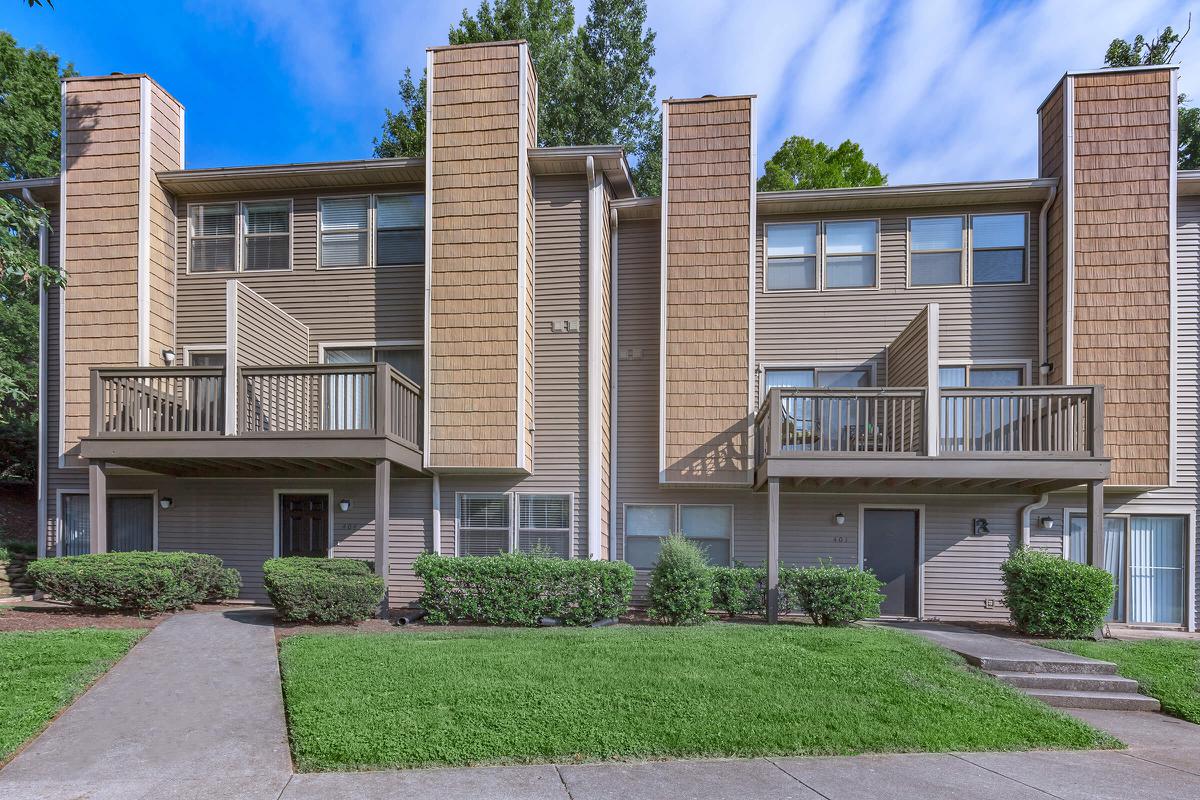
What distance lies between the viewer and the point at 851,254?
12.6 meters

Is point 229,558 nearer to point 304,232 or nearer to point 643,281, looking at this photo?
point 304,232

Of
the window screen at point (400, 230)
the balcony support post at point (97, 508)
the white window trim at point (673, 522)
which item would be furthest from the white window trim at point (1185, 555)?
the balcony support post at point (97, 508)

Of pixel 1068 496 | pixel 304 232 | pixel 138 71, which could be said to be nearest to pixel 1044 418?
pixel 1068 496

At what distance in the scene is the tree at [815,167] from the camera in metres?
22.6

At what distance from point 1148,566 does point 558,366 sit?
31.3 feet

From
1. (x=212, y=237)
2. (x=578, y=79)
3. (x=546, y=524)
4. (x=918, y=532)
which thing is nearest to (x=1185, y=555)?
(x=918, y=532)

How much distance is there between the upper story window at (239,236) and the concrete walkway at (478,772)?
27.0ft

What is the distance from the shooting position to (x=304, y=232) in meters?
12.8

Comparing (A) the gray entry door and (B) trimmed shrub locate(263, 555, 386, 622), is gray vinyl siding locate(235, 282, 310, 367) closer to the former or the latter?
(B) trimmed shrub locate(263, 555, 386, 622)

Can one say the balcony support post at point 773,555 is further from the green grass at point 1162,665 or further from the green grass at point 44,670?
the green grass at point 44,670

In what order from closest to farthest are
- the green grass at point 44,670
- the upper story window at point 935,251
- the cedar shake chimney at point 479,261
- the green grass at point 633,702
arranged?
the green grass at point 633,702 < the green grass at point 44,670 < the cedar shake chimney at point 479,261 < the upper story window at point 935,251

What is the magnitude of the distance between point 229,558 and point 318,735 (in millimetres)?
7872

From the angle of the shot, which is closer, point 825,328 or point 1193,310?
point 1193,310

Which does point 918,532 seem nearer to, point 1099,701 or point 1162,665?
point 1162,665
